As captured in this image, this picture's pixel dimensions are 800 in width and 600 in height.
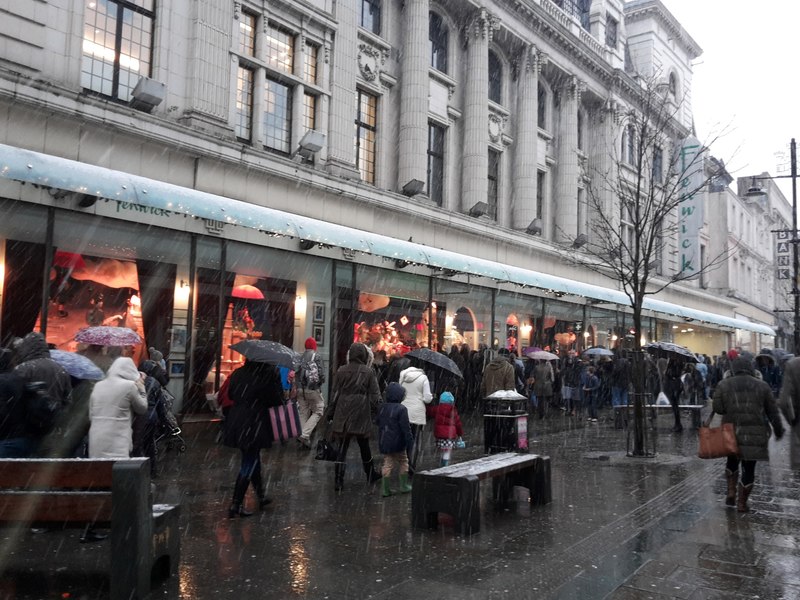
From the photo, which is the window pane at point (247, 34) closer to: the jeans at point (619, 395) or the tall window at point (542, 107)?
the jeans at point (619, 395)

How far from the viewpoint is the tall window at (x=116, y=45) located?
13602 millimetres

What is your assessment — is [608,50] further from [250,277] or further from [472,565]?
[472,565]

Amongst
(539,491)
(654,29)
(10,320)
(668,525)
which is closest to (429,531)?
(539,491)

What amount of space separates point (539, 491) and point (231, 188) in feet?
33.3

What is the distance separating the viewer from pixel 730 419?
26.8ft

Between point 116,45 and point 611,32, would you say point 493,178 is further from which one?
point 116,45

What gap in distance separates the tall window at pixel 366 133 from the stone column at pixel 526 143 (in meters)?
8.14

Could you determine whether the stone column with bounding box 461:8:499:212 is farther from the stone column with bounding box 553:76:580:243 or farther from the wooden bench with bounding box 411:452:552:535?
the wooden bench with bounding box 411:452:552:535

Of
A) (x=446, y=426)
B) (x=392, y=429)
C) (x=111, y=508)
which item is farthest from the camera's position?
(x=446, y=426)

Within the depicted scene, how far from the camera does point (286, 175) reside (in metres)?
16.5

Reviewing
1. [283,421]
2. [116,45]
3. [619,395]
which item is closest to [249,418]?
[283,421]

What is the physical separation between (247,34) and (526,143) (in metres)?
13.8

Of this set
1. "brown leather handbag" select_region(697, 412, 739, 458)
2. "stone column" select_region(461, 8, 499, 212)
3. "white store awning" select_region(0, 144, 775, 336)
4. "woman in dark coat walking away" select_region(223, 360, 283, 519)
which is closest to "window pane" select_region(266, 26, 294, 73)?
"white store awning" select_region(0, 144, 775, 336)

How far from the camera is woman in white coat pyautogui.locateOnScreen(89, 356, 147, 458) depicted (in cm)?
661
